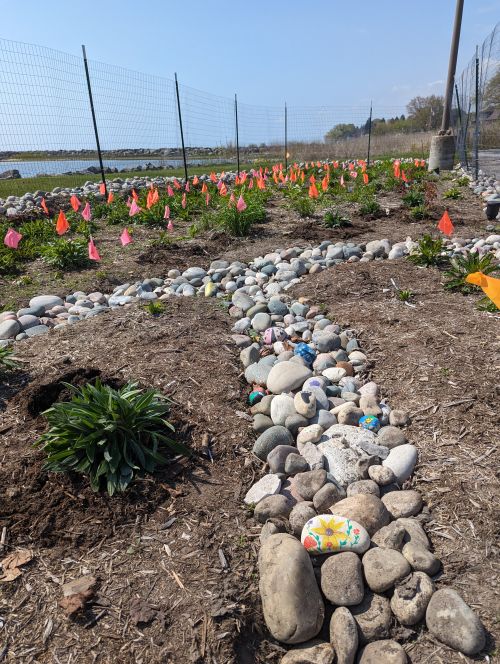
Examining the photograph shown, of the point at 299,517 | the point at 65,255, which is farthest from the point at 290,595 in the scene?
the point at 65,255

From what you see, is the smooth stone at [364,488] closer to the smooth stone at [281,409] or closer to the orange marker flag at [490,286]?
the smooth stone at [281,409]

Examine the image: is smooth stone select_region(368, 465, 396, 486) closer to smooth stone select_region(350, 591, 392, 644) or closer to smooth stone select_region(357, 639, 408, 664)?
smooth stone select_region(350, 591, 392, 644)

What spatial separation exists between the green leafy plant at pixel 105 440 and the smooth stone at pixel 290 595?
2.67ft

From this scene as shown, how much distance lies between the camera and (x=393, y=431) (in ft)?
9.13

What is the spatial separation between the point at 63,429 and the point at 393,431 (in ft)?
6.06

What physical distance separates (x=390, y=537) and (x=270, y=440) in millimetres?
882

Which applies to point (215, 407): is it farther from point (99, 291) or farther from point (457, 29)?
point (457, 29)

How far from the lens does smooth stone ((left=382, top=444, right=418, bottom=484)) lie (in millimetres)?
2549

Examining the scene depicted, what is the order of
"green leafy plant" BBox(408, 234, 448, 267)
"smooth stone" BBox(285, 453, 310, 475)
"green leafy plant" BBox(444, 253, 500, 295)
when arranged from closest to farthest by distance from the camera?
1. "smooth stone" BBox(285, 453, 310, 475)
2. "green leafy plant" BBox(444, 253, 500, 295)
3. "green leafy plant" BBox(408, 234, 448, 267)

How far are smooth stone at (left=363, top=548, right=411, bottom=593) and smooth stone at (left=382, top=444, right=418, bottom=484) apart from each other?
519 mm

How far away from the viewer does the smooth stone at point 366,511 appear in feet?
7.40

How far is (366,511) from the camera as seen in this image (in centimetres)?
229

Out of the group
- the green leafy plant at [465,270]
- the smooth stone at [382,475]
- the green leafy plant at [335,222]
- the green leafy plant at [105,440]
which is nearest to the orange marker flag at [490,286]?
the smooth stone at [382,475]

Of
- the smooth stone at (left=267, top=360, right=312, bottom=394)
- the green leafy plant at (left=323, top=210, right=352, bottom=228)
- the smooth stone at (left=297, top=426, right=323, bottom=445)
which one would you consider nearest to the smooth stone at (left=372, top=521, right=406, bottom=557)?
the smooth stone at (left=297, top=426, right=323, bottom=445)
